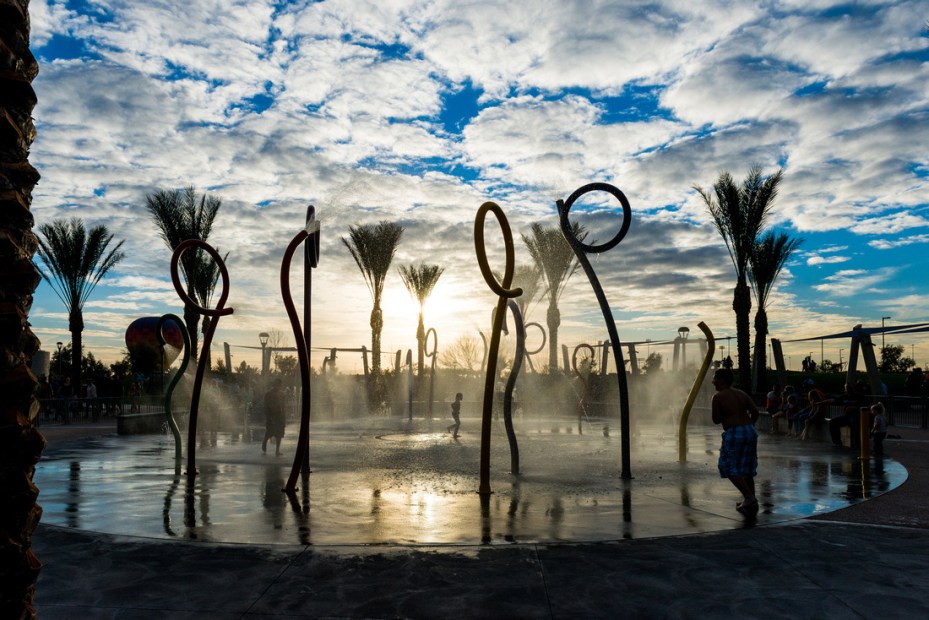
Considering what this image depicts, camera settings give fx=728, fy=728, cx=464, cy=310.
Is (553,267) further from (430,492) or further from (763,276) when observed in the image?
(430,492)

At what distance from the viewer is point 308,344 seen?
382 inches

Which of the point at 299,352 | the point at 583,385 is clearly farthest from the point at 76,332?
the point at 299,352

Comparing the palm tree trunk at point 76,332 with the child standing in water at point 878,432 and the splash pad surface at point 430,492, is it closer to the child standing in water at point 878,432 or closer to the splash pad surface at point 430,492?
the splash pad surface at point 430,492

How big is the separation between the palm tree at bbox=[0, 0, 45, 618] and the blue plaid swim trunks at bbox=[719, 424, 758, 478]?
719cm

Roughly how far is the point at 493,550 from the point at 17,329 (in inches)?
181

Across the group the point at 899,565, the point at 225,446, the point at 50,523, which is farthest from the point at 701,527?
the point at 225,446

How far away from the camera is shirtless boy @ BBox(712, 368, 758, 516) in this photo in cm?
771

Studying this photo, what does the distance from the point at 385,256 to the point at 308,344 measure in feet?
88.5

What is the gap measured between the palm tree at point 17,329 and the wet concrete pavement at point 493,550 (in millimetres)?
2913

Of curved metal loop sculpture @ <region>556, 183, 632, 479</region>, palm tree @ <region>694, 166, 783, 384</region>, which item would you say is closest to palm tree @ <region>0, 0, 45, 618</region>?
curved metal loop sculpture @ <region>556, 183, 632, 479</region>

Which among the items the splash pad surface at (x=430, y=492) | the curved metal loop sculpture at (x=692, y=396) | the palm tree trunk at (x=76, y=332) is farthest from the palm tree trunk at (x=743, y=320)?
the palm tree trunk at (x=76, y=332)

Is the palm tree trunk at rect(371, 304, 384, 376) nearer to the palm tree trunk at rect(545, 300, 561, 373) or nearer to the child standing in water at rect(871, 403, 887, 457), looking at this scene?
the palm tree trunk at rect(545, 300, 561, 373)

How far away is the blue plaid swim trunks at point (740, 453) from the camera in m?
7.75

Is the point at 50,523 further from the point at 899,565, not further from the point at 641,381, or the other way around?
the point at 641,381
